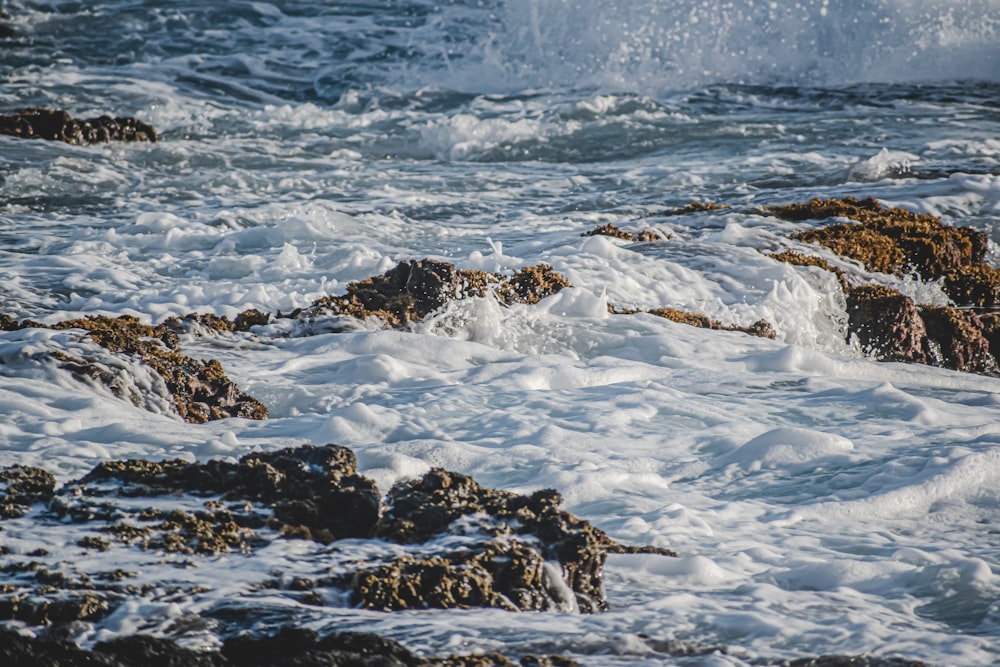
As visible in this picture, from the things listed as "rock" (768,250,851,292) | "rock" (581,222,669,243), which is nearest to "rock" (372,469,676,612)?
"rock" (768,250,851,292)

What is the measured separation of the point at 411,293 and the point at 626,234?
217cm

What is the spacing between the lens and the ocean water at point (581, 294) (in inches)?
121

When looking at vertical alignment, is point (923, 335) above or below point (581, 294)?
below

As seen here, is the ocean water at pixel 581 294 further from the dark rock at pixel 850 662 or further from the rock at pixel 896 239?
the rock at pixel 896 239

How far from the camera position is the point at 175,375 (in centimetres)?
446

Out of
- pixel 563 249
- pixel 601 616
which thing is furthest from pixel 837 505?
pixel 563 249

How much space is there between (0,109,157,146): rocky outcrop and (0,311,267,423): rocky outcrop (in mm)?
5727

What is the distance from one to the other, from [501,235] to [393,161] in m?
3.15

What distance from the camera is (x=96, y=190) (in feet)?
28.2

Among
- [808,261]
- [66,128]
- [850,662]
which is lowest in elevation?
[850,662]

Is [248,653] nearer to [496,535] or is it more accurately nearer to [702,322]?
[496,535]

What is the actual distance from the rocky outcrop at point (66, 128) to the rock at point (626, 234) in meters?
5.35

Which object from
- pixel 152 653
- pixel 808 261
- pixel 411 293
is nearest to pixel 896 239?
pixel 808 261

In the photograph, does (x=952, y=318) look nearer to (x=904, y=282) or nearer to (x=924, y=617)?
(x=904, y=282)
